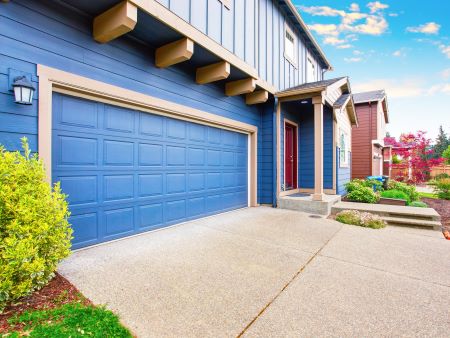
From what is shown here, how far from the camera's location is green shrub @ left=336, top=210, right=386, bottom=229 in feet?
15.9

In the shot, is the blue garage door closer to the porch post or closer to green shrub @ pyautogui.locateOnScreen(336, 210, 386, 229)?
the porch post

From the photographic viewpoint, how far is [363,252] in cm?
337

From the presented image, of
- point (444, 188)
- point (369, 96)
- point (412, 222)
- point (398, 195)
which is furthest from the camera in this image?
point (369, 96)

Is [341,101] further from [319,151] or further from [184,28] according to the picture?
[184,28]

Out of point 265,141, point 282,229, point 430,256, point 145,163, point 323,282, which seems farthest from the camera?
point 265,141

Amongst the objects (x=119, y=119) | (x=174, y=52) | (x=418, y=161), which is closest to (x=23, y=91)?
(x=119, y=119)

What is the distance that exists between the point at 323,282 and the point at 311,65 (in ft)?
31.6

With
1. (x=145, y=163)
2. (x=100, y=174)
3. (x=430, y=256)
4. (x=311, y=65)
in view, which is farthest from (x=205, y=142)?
(x=311, y=65)

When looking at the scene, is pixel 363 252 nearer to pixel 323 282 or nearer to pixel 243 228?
pixel 323 282

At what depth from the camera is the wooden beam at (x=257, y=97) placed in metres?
6.12

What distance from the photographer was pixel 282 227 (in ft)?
15.1

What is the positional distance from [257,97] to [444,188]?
8003 mm

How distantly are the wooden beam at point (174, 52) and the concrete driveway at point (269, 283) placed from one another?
2.98 m

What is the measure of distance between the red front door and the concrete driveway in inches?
148
